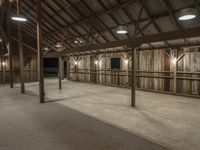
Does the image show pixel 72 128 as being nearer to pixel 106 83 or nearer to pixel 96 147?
pixel 96 147

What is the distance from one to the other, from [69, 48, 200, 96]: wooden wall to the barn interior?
5cm

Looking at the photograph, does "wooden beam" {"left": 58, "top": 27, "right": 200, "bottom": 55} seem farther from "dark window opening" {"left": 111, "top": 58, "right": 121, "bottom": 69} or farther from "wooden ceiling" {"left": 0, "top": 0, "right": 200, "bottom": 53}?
"dark window opening" {"left": 111, "top": 58, "right": 121, "bottom": 69}

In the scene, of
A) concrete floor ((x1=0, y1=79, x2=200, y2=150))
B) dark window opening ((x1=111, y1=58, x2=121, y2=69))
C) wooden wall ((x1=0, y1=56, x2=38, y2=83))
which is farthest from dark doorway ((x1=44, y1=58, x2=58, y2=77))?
concrete floor ((x1=0, y1=79, x2=200, y2=150))

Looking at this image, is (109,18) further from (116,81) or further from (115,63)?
(116,81)

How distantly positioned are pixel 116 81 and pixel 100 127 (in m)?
8.05

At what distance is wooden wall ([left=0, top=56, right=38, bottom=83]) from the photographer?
14367 mm

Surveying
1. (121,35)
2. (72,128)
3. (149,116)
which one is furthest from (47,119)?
(121,35)

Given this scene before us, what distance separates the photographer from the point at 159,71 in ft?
31.1

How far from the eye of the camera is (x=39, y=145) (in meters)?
3.41

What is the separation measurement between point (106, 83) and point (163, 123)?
28.6ft

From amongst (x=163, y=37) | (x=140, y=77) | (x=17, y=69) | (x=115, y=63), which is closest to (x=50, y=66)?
(x=17, y=69)

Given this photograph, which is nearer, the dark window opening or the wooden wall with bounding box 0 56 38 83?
the dark window opening

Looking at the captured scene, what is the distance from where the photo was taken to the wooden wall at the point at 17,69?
14367 millimetres

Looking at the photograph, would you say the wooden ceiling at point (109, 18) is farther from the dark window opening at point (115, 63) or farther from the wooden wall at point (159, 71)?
the dark window opening at point (115, 63)
